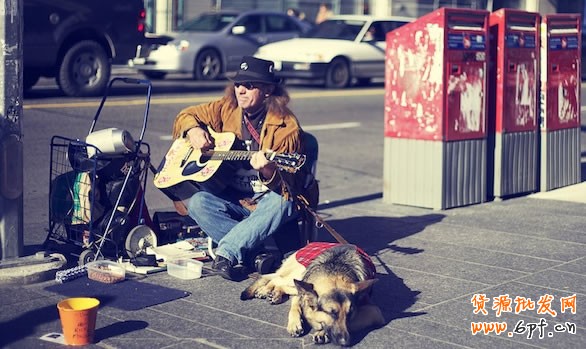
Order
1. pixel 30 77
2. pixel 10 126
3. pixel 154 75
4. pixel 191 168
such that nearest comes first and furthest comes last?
1. pixel 10 126
2. pixel 191 168
3. pixel 30 77
4. pixel 154 75

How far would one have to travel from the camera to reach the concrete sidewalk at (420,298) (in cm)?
546

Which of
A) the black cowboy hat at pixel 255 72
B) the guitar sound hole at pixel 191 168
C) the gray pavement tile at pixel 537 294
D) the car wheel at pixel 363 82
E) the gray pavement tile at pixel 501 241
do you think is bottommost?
the gray pavement tile at pixel 537 294

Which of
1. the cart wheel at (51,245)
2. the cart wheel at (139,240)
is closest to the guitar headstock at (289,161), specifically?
the cart wheel at (139,240)

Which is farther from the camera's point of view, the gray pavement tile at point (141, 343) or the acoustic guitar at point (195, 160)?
the acoustic guitar at point (195, 160)

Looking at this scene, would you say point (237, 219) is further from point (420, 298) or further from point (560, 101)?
point (560, 101)

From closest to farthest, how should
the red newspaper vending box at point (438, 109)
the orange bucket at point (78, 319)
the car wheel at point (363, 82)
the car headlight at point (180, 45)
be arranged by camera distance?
1. the orange bucket at point (78, 319)
2. the red newspaper vending box at point (438, 109)
3. the car headlight at point (180, 45)
4. the car wheel at point (363, 82)

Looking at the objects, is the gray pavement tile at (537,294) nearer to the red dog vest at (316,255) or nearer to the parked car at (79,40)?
the red dog vest at (316,255)

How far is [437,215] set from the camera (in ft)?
29.4

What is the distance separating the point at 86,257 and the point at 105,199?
43 centimetres

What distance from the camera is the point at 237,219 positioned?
705 centimetres

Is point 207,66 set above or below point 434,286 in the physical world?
above

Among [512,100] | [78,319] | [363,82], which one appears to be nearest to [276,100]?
[78,319]

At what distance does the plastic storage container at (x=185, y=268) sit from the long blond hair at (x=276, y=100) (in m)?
1.12

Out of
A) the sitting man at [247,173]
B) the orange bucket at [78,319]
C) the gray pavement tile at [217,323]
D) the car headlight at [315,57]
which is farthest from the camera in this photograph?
the car headlight at [315,57]
